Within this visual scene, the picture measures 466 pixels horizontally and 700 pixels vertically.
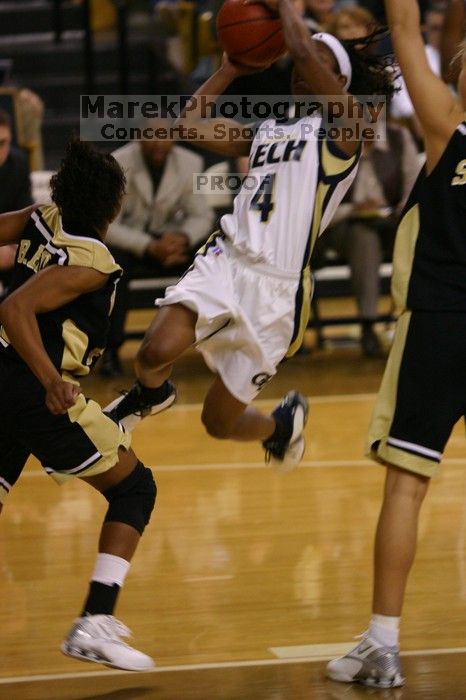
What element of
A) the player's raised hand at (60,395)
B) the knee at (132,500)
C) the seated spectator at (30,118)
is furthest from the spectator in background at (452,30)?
the player's raised hand at (60,395)

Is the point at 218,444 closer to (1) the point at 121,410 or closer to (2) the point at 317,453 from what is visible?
(2) the point at 317,453

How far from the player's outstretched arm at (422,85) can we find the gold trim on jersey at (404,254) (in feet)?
0.49

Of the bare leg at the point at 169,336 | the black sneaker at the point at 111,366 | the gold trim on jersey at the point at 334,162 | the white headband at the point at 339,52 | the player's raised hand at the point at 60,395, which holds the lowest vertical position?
the black sneaker at the point at 111,366

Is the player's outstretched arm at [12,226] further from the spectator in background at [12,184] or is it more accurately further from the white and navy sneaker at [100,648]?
the spectator in background at [12,184]

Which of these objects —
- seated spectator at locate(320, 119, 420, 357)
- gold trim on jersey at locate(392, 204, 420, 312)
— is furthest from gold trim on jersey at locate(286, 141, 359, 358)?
Result: seated spectator at locate(320, 119, 420, 357)

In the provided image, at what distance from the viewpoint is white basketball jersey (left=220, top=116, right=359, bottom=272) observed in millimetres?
3967

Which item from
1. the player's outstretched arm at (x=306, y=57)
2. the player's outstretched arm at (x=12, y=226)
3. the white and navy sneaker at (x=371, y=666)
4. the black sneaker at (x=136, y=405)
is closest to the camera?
the white and navy sneaker at (x=371, y=666)

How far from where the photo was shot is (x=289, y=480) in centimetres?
531

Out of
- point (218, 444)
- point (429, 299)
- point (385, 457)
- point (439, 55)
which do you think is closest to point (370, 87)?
point (429, 299)

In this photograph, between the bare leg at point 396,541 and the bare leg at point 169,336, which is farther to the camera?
the bare leg at point 169,336

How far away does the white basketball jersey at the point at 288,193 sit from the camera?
3.97 m

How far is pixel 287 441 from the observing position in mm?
4680

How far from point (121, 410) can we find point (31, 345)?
4.05 feet

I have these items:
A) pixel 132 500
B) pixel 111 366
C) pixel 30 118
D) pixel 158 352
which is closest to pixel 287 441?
pixel 158 352
